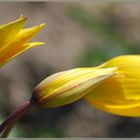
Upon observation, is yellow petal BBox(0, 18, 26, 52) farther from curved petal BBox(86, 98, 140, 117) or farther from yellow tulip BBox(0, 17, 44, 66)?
curved petal BBox(86, 98, 140, 117)

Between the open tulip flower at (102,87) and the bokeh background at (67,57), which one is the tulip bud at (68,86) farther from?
the bokeh background at (67,57)

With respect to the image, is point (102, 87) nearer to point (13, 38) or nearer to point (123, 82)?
point (123, 82)

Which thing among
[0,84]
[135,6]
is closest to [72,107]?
[0,84]

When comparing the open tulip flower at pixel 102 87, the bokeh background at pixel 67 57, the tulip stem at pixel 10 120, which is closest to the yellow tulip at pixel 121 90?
the open tulip flower at pixel 102 87

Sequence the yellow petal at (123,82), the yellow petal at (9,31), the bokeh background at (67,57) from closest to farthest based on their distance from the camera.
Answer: the yellow petal at (9,31), the yellow petal at (123,82), the bokeh background at (67,57)

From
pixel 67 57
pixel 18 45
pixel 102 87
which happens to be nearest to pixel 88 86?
pixel 102 87

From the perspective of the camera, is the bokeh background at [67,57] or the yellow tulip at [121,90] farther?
the bokeh background at [67,57]

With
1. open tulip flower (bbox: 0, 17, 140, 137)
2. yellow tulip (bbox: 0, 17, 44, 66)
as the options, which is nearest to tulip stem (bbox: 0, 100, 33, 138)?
open tulip flower (bbox: 0, 17, 140, 137)
